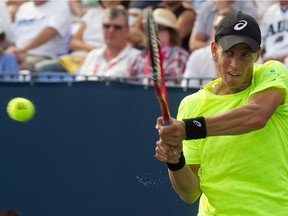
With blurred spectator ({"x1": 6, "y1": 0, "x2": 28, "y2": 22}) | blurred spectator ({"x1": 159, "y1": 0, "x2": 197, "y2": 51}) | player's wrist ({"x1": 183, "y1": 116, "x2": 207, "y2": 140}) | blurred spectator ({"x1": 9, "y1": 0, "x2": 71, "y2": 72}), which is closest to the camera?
player's wrist ({"x1": 183, "y1": 116, "x2": 207, "y2": 140})

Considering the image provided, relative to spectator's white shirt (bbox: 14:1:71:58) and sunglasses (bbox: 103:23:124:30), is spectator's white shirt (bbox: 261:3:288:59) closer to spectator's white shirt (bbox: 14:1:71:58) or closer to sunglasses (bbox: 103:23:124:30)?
sunglasses (bbox: 103:23:124:30)

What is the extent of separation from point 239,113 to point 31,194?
3243 millimetres

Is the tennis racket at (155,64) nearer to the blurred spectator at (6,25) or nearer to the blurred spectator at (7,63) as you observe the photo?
the blurred spectator at (7,63)

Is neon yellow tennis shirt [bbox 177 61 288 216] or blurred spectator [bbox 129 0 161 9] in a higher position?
blurred spectator [bbox 129 0 161 9]

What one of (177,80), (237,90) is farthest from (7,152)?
(237,90)

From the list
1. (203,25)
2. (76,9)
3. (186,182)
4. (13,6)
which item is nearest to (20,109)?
(186,182)

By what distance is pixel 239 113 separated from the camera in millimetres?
4391

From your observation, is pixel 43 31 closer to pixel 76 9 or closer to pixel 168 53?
pixel 76 9

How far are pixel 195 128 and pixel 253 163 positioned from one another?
0.46 m

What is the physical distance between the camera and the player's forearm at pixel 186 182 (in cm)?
469

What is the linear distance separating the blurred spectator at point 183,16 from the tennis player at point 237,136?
4941mm

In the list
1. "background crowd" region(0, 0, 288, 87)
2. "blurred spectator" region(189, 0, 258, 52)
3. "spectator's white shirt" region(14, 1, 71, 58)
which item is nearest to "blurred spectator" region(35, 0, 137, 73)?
"background crowd" region(0, 0, 288, 87)

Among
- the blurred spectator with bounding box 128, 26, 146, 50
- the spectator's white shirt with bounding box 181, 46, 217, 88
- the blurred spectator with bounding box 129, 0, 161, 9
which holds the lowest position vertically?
the spectator's white shirt with bounding box 181, 46, 217, 88

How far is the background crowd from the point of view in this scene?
337 inches
